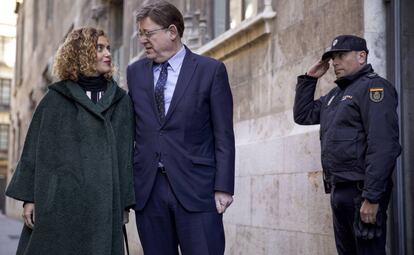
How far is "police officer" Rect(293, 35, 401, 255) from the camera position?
13.8 ft

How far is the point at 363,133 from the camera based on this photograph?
4406 millimetres

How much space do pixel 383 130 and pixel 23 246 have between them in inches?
84.7

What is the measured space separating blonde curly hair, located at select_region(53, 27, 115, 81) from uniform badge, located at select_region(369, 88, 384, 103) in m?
1.65

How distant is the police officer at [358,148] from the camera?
421 centimetres

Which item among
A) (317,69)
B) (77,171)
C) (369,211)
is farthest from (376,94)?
(77,171)

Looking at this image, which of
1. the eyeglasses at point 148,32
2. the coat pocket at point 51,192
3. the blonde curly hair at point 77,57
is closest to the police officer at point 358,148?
the eyeglasses at point 148,32

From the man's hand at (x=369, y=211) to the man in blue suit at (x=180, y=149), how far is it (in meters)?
0.85

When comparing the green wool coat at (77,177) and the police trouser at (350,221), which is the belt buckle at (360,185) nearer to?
the police trouser at (350,221)

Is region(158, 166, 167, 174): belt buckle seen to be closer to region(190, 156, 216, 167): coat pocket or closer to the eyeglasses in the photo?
Result: region(190, 156, 216, 167): coat pocket

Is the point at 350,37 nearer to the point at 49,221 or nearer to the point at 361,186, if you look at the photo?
the point at 361,186

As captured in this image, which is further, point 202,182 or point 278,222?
point 278,222

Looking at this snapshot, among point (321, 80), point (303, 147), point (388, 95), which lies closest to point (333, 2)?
point (321, 80)

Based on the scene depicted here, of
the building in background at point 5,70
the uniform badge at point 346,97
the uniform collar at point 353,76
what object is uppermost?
the building in background at point 5,70

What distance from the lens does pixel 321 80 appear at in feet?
20.5
